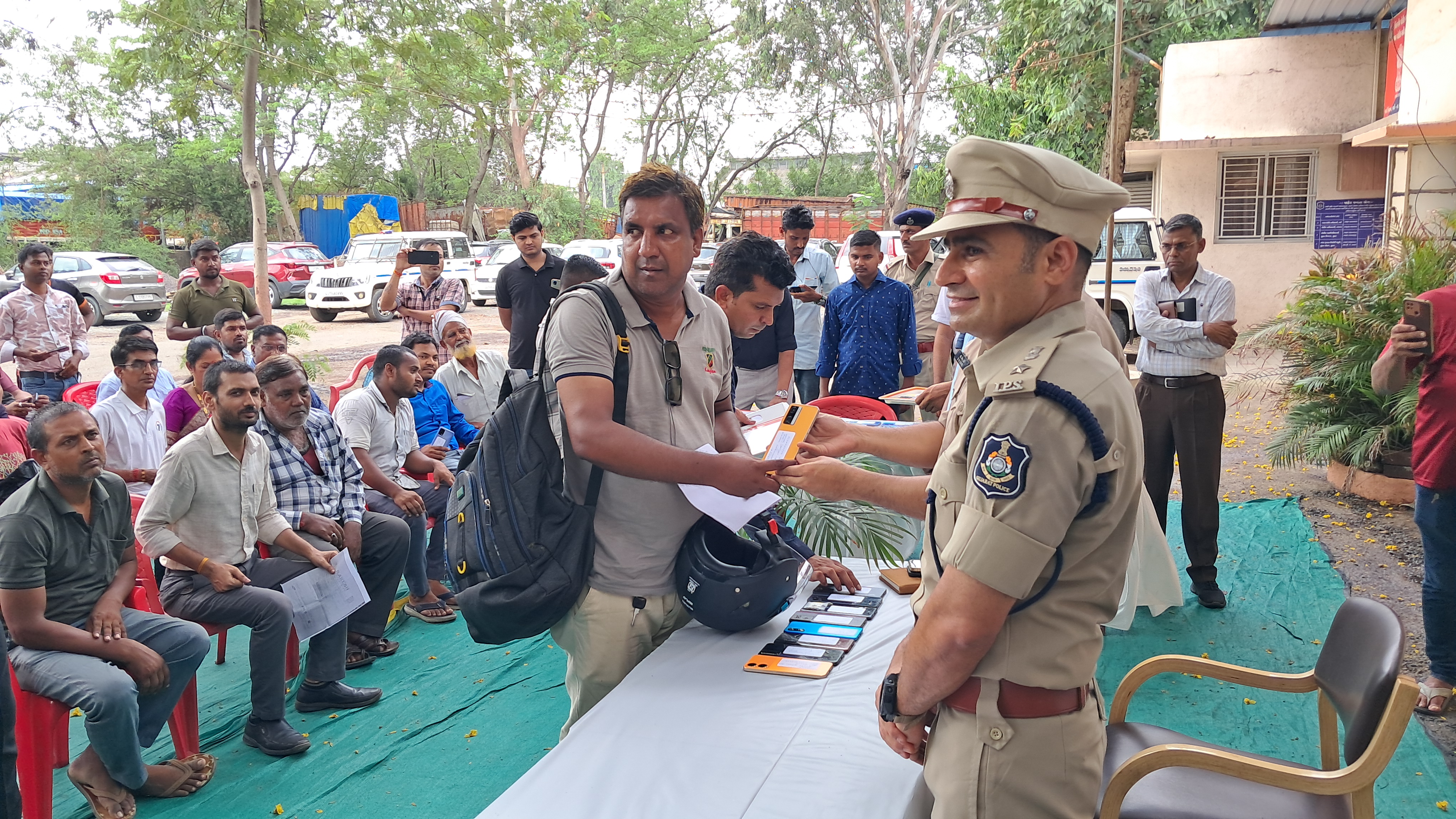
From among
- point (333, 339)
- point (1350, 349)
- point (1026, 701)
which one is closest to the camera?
point (1026, 701)

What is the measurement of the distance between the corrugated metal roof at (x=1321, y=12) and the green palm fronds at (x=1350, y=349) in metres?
6.33

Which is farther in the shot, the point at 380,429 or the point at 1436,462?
the point at 380,429

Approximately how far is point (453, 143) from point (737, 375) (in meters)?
28.6

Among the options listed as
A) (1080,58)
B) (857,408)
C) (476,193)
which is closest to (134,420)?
(857,408)

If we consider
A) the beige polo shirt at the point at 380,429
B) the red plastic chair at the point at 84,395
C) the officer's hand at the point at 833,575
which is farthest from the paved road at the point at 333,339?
the officer's hand at the point at 833,575

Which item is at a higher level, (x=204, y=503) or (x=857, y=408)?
(x=857, y=408)

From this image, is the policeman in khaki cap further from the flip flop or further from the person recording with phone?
the person recording with phone

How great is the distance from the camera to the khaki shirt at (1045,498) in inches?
53.1

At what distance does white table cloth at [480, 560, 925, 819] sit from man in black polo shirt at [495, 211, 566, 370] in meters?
4.21

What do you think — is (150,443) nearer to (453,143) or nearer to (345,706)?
(345,706)

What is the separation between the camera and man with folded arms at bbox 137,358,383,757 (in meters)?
3.61

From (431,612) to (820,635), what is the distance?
116 inches

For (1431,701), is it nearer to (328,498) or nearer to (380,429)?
(328,498)

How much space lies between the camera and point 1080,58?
1625 cm
